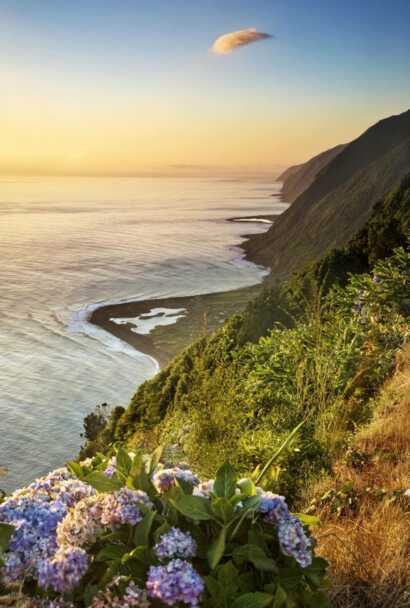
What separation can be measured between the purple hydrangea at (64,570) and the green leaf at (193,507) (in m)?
0.38

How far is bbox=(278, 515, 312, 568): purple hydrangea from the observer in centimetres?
225

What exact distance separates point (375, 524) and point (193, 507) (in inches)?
76.3

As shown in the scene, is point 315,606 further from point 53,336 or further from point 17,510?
point 53,336

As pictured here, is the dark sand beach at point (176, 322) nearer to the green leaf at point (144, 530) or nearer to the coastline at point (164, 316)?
the coastline at point (164, 316)

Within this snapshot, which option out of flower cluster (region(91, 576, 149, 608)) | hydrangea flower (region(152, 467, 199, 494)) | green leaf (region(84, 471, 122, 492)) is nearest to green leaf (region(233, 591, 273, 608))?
flower cluster (region(91, 576, 149, 608))

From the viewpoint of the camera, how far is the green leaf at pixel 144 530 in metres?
2.23

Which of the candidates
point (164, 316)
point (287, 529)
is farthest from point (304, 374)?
point (164, 316)

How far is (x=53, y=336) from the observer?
1441 inches

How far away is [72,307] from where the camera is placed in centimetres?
4478

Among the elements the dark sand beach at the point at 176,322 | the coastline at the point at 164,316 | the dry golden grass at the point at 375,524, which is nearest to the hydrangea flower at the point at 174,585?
the dry golden grass at the point at 375,524

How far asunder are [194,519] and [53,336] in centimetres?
3546

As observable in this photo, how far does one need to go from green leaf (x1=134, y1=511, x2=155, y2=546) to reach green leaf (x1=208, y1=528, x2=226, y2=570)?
235 millimetres

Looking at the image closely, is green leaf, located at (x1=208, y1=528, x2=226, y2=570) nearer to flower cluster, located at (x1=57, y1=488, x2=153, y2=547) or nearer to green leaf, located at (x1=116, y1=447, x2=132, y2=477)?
flower cluster, located at (x1=57, y1=488, x2=153, y2=547)

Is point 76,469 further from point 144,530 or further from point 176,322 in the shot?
point 176,322
